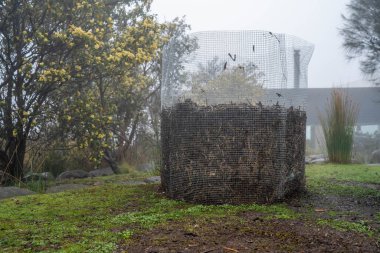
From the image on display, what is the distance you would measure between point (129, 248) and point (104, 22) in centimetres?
486

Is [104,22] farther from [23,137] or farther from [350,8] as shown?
[350,8]

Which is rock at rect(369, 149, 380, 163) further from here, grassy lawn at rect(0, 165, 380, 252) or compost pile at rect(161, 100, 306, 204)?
compost pile at rect(161, 100, 306, 204)

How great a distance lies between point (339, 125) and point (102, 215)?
577 cm

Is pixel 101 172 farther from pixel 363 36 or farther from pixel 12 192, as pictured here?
pixel 363 36

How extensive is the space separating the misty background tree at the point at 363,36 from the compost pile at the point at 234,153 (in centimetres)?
413

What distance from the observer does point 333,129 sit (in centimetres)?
845

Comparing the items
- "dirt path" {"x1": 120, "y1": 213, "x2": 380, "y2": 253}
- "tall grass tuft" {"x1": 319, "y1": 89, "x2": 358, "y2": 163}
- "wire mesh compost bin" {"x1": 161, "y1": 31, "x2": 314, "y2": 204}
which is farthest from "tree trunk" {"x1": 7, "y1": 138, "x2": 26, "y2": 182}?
"tall grass tuft" {"x1": 319, "y1": 89, "x2": 358, "y2": 163}

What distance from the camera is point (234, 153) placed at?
4047mm

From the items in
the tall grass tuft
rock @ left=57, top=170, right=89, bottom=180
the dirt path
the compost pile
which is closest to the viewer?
the dirt path

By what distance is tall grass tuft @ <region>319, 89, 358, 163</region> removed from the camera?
8344 millimetres

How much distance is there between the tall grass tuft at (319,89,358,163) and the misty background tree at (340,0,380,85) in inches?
26.7

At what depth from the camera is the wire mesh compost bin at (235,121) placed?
4.06m

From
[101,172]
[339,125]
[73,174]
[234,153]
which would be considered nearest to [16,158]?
[73,174]

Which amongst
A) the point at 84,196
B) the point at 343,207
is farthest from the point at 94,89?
the point at 343,207
